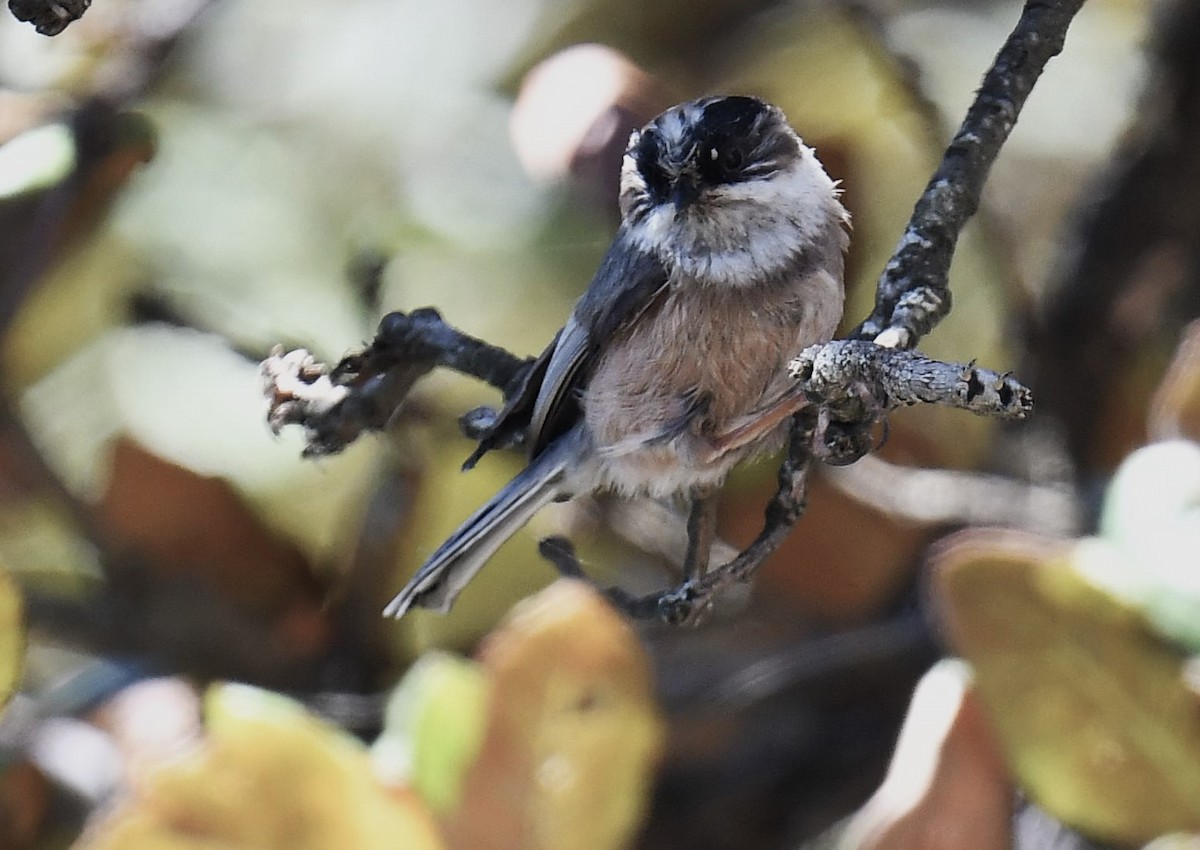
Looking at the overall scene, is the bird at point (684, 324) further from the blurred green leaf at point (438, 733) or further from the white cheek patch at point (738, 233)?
the blurred green leaf at point (438, 733)

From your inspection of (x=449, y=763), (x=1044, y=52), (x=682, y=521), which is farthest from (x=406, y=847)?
(x=1044, y=52)

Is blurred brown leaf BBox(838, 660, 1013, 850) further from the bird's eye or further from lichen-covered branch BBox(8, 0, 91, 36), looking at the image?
lichen-covered branch BBox(8, 0, 91, 36)

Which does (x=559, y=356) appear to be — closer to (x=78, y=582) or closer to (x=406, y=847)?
(x=406, y=847)

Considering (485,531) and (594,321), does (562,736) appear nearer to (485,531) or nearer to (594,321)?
(485,531)

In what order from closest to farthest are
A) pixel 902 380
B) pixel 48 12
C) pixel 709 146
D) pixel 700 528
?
pixel 902 380 < pixel 48 12 < pixel 709 146 < pixel 700 528

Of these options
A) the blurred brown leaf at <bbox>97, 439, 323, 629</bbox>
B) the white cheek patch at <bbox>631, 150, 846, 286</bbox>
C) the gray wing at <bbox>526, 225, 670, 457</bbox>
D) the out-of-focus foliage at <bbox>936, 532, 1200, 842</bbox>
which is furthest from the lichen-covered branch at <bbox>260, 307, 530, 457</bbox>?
the out-of-focus foliage at <bbox>936, 532, 1200, 842</bbox>

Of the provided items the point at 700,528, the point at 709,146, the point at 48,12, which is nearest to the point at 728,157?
the point at 709,146
